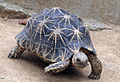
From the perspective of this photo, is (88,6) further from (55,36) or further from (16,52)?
(55,36)

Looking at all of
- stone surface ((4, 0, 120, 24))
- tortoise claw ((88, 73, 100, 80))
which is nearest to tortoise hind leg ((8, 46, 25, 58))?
tortoise claw ((88, 73, 100, 80))

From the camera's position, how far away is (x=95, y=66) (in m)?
4.09

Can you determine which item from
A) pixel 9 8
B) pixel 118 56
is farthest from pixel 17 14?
pixel 118 56

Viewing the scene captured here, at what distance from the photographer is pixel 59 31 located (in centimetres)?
399

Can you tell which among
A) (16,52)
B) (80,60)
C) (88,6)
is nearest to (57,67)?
(80,60)

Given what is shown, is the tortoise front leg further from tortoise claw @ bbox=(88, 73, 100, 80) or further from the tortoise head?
the tortoise head

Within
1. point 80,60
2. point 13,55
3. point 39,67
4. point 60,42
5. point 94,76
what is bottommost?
point 94,76

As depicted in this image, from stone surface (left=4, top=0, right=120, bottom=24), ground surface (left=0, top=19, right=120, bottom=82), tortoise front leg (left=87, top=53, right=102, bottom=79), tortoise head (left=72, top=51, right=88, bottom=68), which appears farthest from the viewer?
stone surface (left=4, top=0, right=120, bottom=24)

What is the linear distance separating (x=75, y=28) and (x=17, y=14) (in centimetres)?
340

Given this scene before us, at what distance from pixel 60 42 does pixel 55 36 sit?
Result: 0.13 m

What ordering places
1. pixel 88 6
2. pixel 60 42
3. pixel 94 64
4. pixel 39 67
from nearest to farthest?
pixel 60 42 → pixel 94 64 → pixel 39 67 → pixel 88 6

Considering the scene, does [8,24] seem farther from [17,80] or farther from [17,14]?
[17,80]

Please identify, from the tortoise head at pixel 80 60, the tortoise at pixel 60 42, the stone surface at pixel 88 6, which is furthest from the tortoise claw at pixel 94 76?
the stone surface at pixel 88 6

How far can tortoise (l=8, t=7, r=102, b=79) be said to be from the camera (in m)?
3.73
